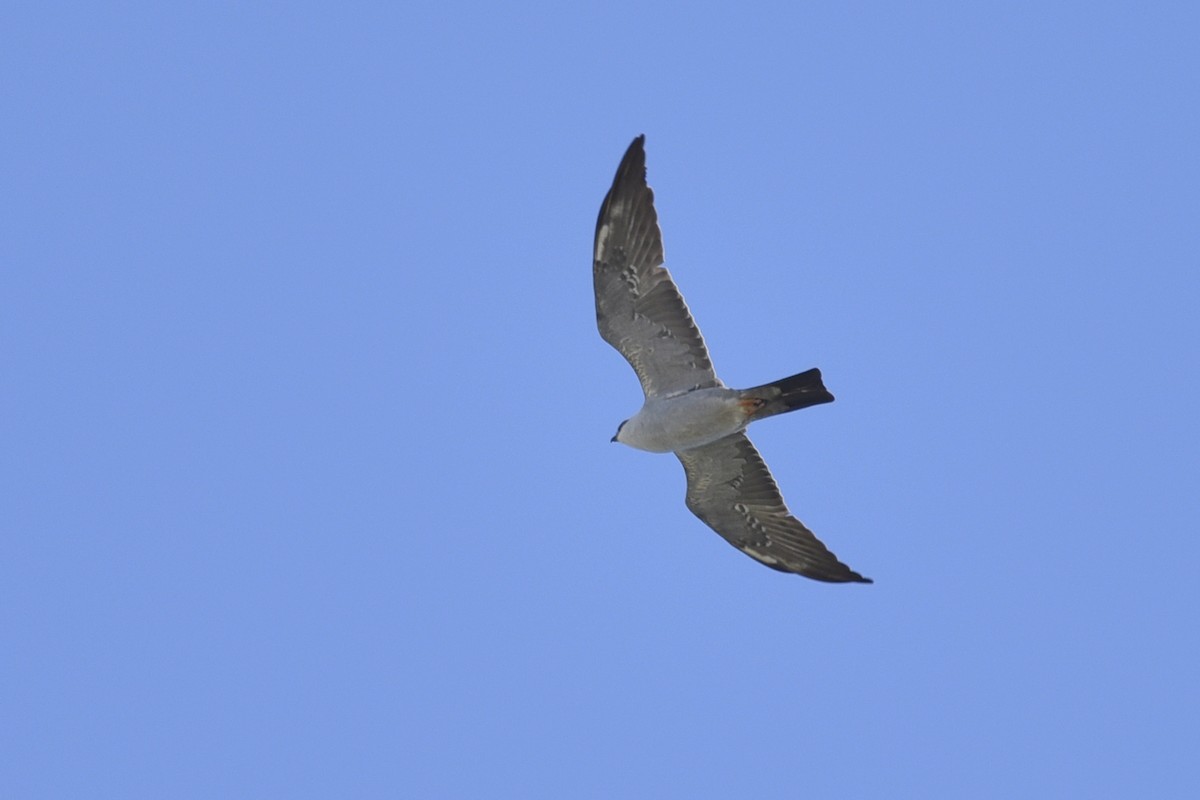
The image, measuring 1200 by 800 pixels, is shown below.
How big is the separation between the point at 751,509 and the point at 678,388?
191 centimetres

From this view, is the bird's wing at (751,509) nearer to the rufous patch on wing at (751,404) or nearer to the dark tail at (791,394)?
the rufous patch on wing at (751,404)

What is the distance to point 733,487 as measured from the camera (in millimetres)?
16969

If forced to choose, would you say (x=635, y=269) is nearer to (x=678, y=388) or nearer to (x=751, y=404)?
(x=678, y=388)

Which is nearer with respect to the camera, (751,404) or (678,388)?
(751,404)

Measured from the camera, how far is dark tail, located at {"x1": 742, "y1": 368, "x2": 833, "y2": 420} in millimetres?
15273

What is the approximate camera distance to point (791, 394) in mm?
15438

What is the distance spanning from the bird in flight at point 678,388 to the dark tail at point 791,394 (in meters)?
0.01

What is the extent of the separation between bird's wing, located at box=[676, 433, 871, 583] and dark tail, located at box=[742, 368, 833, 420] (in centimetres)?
92

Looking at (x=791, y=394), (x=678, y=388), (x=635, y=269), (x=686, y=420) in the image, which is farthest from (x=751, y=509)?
(x=635, y=269)

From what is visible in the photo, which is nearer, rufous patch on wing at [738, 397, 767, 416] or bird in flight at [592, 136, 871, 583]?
rufous patch on wing at [738, 397, 767, 416]

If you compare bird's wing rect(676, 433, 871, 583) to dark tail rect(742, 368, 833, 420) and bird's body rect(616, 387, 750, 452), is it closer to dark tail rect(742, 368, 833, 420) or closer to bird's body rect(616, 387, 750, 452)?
bird's body rect(616, 387, 750, 452)

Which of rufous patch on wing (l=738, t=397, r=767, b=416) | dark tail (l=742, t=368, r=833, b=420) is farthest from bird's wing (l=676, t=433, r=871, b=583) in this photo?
dark tail (l=742, t=368, r=833, b=420)

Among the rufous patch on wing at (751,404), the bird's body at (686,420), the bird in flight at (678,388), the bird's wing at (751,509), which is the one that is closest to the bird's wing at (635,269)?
the bird in flight at (678,388)

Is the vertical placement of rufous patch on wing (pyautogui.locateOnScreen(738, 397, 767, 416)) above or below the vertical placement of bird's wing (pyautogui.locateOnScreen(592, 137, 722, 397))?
below
